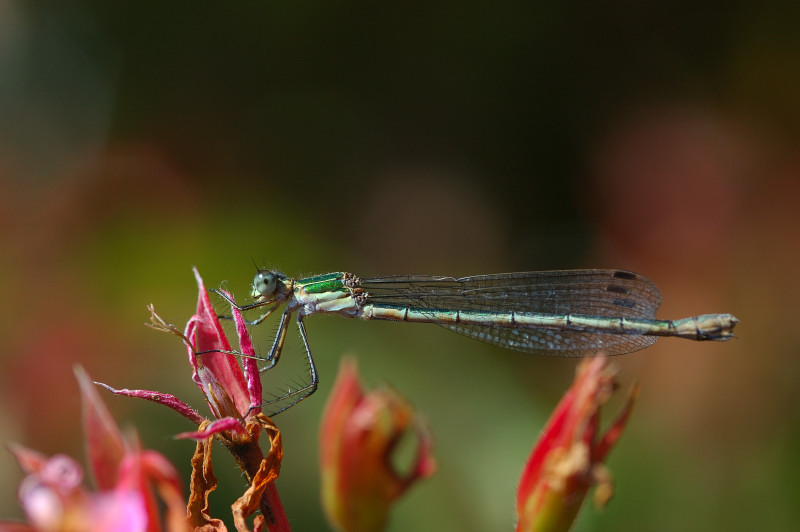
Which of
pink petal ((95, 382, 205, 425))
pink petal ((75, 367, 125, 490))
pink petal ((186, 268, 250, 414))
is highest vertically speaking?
pink petal ((186, 268, 250, 414))

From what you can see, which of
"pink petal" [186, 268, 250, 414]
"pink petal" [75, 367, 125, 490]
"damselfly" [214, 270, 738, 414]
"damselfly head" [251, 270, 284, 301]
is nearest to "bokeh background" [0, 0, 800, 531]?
"damselfly" [214, 270, 738, 414]

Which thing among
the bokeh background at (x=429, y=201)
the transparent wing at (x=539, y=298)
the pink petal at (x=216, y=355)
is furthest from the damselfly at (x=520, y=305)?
the pink petal at (x=216, y=355)

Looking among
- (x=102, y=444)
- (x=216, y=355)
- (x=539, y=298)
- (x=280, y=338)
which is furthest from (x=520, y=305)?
(x=102, y=444)

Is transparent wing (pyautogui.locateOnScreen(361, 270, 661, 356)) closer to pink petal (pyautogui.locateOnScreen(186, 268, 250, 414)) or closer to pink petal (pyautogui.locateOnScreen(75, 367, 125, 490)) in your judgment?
pink petal (pyautogui.locateOnScreen(186, 268, 250, 414))

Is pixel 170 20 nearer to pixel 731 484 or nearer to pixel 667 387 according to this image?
pixel 667 387

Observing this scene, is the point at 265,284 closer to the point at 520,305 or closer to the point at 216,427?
the point at 520,305

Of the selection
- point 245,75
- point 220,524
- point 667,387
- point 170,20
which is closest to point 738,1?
point 667,387

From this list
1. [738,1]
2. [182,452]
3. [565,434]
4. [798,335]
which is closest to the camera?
[565,434]

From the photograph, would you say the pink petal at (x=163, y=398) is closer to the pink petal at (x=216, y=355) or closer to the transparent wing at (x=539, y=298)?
the pink petal at (x=216, y=355)
